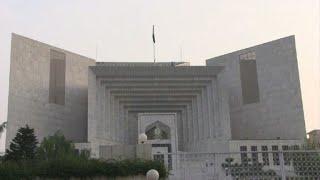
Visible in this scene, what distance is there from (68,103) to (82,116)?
2.66m

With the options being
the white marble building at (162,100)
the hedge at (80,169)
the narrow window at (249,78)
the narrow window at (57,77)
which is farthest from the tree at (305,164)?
the narrow window at (57,77)

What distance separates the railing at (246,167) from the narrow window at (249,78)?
3822cm

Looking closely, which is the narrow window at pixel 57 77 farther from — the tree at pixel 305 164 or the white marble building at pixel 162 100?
the tree at pixel 305 164

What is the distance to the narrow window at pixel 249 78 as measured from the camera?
1937 inches

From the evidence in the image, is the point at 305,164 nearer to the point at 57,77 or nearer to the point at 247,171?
the point at 247,171

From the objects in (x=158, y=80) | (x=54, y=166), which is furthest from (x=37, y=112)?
(x=54, y=166)

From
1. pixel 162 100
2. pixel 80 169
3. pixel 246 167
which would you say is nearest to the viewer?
pixel 80 169

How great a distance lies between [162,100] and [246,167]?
112 feet

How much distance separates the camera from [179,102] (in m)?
45.8

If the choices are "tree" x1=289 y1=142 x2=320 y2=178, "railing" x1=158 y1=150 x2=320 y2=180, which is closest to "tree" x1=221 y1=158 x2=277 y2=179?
"railing" x1=158 y1=150 x2=320 y2=180

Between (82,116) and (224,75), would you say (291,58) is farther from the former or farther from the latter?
(82,116)

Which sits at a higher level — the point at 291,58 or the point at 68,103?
the point at 291,58

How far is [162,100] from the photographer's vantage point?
1775 inches

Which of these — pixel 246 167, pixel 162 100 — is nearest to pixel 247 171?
pixel 246 167
